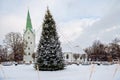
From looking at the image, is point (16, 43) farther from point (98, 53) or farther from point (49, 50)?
point (49, 50)

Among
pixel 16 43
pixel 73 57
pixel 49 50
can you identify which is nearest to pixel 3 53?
pixel 16 43

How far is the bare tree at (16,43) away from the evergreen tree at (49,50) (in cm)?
2966

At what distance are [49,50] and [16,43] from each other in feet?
102

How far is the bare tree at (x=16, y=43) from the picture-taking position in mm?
50156

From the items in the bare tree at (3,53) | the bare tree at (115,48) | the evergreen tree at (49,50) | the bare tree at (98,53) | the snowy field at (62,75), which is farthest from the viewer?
the bare tree at (98,53)

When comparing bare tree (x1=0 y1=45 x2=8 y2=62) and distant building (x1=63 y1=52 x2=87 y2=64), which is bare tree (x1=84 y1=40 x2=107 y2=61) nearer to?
distant building (x1=63 y1=52 x2=87 y2=64)

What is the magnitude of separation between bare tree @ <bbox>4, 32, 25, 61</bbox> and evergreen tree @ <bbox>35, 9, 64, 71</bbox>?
2966cm

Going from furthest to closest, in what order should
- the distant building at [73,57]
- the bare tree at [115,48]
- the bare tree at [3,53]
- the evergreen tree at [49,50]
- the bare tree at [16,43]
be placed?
the distant building at [73,57] → the bare tree at [115,48] → the bare tree at [3,53] → the bare tree at [16,43] → the evergreen tree at [49,50]

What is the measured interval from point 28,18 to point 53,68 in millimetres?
51479

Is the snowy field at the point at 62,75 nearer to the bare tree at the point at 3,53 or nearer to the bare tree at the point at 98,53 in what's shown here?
the bare tree at the point at 3,53

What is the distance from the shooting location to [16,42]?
50469mm

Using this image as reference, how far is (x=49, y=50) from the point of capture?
2056cm

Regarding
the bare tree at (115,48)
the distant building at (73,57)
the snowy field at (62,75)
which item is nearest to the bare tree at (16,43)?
the distant building at (73,57)

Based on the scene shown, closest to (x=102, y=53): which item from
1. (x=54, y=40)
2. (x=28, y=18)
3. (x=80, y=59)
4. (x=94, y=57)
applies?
(x=94, y=57)
